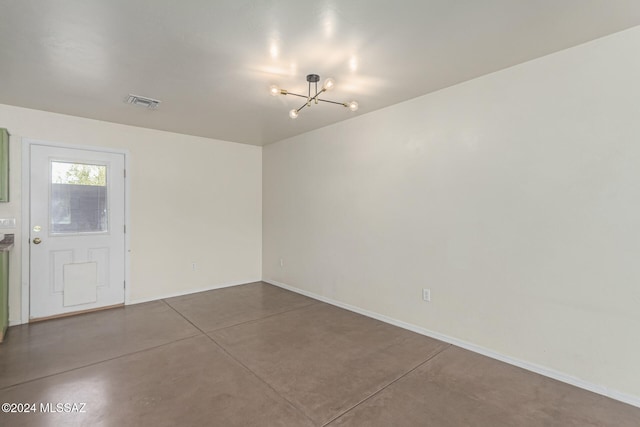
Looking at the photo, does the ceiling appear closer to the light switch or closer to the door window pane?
the door window pane

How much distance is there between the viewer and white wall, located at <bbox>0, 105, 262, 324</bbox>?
364 cm

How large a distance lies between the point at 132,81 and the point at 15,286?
2.90 metres

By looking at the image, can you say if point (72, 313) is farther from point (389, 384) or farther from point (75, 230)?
point (389, 384)

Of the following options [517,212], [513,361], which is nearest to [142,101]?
[517,212]

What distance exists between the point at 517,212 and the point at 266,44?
248 centimetres

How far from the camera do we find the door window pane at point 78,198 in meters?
3.80

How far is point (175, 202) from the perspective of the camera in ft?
15.5

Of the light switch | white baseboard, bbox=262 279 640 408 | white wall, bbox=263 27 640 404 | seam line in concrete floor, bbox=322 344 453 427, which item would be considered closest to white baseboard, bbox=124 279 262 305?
the light switch

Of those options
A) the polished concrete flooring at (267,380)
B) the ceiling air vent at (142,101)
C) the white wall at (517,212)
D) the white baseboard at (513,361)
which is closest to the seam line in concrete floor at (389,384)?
the polished concrete flooring at (267,380)

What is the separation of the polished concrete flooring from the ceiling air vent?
2552 mm

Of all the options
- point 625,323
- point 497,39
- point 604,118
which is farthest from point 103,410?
point 604,118

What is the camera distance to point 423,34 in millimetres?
2115

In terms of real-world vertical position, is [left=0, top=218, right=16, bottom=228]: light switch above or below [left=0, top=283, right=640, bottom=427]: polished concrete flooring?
above

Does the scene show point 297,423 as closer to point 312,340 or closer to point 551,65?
point 312,340
